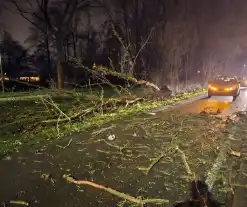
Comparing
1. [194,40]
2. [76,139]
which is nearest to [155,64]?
[194,40]

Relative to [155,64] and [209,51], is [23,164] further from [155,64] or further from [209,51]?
[209,51]

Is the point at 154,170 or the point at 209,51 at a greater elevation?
the point at 209,51

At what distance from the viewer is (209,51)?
3412cm

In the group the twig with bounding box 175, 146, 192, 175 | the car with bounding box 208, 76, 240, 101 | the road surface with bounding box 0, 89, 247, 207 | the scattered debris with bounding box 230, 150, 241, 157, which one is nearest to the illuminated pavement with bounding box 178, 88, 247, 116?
the car with bounding box 208, 76, 240, 101

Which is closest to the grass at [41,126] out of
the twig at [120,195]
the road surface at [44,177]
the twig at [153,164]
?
the road surface at [44,177]

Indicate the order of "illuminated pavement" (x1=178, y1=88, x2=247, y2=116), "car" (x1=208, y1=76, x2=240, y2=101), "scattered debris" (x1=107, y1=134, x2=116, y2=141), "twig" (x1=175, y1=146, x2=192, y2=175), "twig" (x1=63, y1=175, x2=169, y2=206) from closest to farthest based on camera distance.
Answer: "twig" (x1=63, y1=175, x2=169, y2=206) < "twig" (x1=175, y1=146, x2=192, y2=175) < "scattered debris" (x1=107, y1=134, x2=116, y2=141) < "illuminated pavement" (x1=178, y1=88, x2=247, y2=116) < "car" (x1=208, y1=76, x2=240, y2=101)

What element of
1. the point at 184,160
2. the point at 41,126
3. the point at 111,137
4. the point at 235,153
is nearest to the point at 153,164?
the point at 184,160

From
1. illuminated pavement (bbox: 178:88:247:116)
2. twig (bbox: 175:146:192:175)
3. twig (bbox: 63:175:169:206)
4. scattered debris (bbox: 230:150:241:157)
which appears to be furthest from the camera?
illuminated pavement (bbox: 178:88:247:116)

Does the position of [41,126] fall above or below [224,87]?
below

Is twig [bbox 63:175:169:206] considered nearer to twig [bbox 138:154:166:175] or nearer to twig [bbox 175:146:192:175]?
twig [bbox 138:154:166:175]

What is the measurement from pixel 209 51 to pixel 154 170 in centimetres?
3313

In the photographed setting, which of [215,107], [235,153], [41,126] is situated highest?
[41,126]

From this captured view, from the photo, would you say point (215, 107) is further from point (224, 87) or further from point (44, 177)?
point (44, 177)

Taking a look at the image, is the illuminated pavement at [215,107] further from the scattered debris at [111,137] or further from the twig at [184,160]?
the twig at [184,160]
